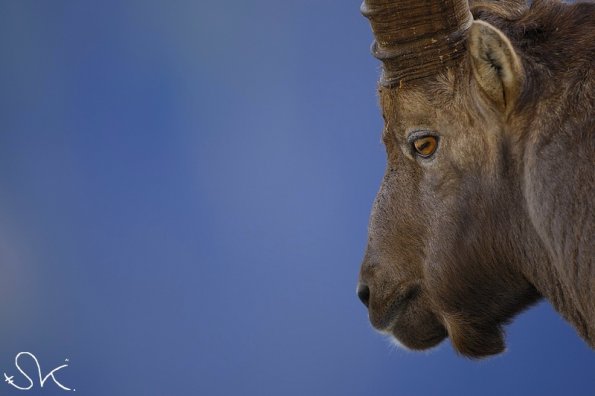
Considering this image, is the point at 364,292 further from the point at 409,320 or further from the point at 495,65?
the point at 495,65

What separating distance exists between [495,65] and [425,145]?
38 cm

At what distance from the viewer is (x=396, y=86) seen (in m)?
2.61

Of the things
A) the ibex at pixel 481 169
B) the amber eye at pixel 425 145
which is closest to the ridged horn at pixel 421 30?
the ibex at pixel 481 169

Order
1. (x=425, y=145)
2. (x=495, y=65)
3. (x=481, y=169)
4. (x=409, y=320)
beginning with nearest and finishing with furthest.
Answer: (x=495, y=65)
(x=481, y=169)
(x=425, y=145)
(x=409, y=320)

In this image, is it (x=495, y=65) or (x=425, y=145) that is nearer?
(x=495, y=65)

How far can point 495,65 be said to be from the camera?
2.26 meters

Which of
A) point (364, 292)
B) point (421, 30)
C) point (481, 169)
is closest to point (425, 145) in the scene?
point (481, 169)

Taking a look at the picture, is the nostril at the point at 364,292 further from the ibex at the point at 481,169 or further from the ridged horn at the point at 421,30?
the ridged horn at the point at 421,30

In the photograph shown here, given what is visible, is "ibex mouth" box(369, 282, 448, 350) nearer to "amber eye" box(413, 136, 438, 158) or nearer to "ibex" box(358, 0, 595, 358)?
"ibex" box(358, 0, 595, 358)

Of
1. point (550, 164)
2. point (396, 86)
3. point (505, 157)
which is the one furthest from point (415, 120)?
point (550, 164)

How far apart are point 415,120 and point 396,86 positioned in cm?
13

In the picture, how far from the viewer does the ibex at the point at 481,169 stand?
2197mm

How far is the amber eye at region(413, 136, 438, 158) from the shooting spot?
8.30 feet

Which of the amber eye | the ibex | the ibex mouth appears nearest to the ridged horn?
the ibex
